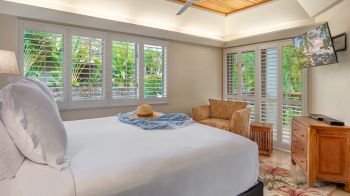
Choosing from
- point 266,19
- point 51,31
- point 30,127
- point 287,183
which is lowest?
point 287,183

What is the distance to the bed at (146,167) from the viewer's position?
3.47 ft

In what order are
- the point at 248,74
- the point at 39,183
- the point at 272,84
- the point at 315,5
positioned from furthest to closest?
1. the point at 248,74
2. the point at 272,84
3. the point at 315,5
4. the point at 39,183

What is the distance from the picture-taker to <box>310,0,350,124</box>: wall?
274cm

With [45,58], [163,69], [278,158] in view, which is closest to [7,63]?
[45,58]

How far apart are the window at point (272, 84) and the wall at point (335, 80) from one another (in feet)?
1.19

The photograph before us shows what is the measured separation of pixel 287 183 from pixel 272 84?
2.09 m

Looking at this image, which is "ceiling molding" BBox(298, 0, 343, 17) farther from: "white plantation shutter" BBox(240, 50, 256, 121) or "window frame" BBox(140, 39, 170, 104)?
"window frame" BBox(140, 39, 170, 104)

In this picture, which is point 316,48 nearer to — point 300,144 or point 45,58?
point 300,144

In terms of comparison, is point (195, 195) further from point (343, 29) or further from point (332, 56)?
point (343, 29)

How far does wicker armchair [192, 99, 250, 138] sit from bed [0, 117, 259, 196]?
179cm

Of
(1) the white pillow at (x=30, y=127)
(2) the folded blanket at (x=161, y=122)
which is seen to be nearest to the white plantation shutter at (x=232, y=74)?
(2) the folded blanket at (x=161, y=122)

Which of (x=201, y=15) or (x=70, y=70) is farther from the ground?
(x=201, y=15)

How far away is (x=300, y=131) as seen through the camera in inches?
117

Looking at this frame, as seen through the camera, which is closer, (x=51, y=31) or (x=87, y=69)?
(x=51, y=31)
